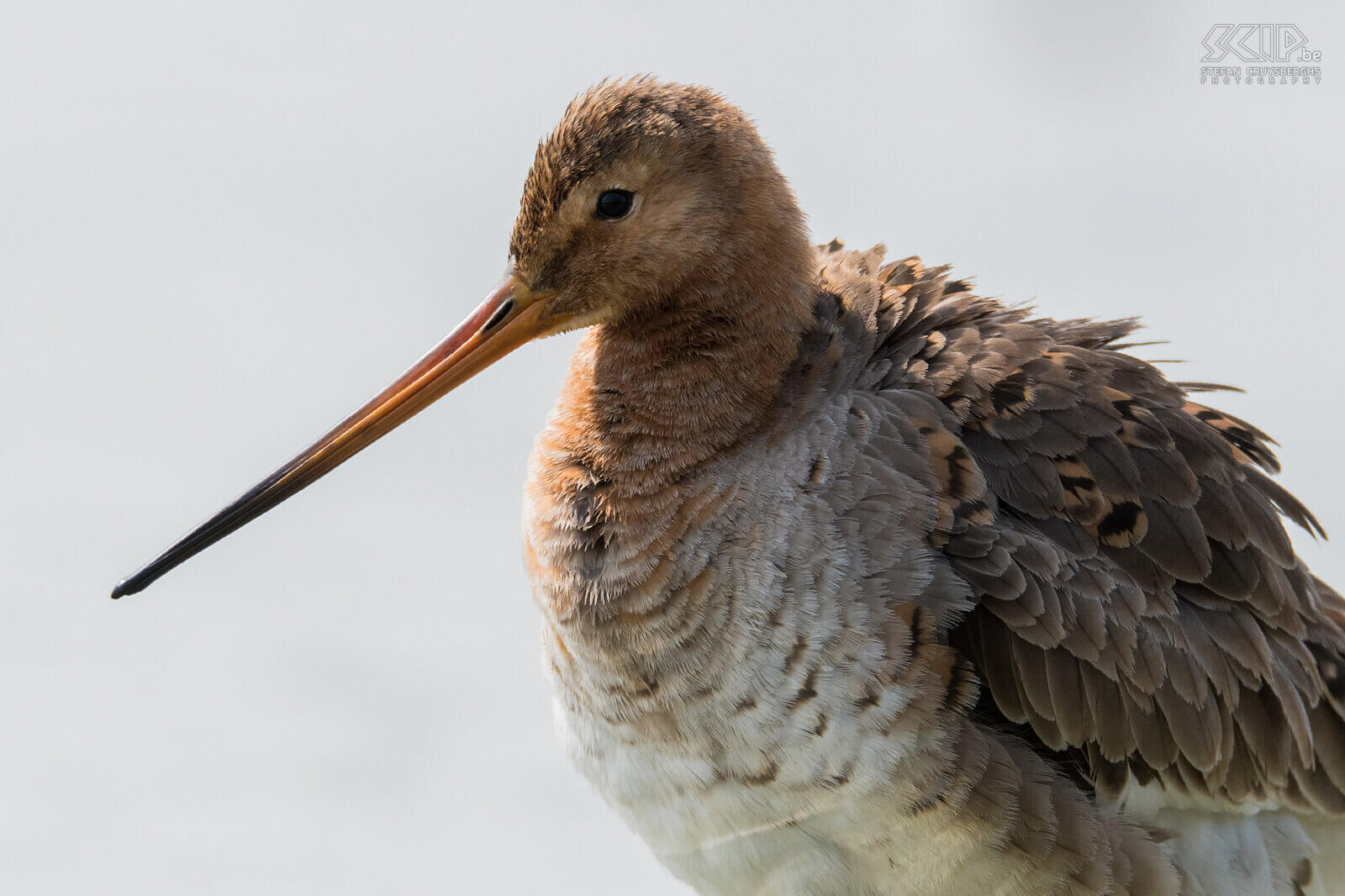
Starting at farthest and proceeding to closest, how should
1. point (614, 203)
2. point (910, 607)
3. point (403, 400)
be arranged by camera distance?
point (403, 400), point (614, 203), point (910, 607)

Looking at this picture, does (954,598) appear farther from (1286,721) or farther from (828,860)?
(1286,721)

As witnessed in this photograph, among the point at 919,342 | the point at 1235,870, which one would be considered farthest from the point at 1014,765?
the point at 919,342

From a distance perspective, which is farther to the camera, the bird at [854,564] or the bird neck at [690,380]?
the bird neck at [690,380]

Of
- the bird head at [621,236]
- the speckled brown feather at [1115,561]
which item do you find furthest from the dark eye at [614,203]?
the speckled brown feather at [1115,561]

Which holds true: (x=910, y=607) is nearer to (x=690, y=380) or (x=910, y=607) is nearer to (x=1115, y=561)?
(x=1115, y=561)

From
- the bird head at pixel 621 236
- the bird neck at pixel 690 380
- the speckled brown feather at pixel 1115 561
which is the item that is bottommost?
the speckled brown feather at pixel 1115 561

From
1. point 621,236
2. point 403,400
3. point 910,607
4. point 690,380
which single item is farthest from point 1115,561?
point 403,400

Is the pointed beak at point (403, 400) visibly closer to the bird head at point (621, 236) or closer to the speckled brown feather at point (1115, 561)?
the bird head at point (621, 236)
